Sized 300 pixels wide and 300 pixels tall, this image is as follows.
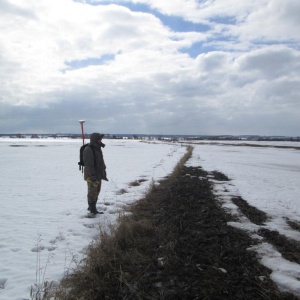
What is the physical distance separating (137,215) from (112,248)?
8.97ft

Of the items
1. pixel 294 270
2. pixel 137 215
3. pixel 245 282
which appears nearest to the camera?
pixel 245 282

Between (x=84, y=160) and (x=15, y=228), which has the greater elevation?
(x=84, y=160)

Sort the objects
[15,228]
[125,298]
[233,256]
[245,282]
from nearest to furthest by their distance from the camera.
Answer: [125,298], [245,282], [233,256], [15,228]

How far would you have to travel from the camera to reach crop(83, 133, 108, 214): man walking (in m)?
8.02

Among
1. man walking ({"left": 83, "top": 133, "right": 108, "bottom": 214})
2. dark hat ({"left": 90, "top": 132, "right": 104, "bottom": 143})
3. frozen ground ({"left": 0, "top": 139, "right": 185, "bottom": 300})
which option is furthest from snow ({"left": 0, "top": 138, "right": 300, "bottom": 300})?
dark hat ({"left": 90, "top": 132, "right": 104, "bottom": 143})

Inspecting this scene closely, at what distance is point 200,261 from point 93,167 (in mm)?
4114

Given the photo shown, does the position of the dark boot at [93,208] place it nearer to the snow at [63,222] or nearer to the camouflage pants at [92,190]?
the camouflage pants at [92,190]

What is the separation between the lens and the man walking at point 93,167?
8016 millimetres

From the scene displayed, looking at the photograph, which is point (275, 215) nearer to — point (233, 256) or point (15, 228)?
point (233, 256)

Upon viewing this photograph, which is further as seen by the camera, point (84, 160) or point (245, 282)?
point (84, 160)

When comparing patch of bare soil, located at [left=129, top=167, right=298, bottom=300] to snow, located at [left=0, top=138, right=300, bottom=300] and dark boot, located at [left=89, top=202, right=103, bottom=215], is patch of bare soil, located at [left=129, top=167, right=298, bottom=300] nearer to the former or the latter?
snow, located at [left=0, top=138, right=300, bottom=300]

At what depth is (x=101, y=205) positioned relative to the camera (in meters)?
9.41

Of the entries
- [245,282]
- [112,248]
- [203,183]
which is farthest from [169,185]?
[245,282]

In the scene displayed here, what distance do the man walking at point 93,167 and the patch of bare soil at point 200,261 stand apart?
1.25 m
